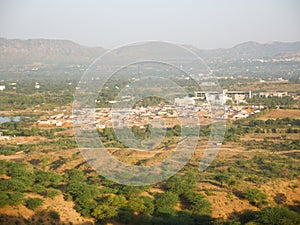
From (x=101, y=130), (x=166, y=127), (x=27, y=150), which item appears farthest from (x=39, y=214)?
(x=166, y=127)

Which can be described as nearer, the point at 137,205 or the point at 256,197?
the point at 137,205

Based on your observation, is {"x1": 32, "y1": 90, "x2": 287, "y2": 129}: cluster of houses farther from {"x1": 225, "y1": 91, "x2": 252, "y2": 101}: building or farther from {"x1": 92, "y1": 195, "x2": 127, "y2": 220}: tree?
{"x1": 92, "y1": 195, "x2": 127, "y2": 220}: tree

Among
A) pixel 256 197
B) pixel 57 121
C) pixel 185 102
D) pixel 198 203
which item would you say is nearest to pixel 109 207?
pixel 198 203

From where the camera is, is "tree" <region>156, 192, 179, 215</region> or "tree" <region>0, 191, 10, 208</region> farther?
"tree" <region>156, 192, 179, 215</region>

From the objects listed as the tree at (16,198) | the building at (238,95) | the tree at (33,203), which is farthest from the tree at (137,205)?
the building at (238,95)

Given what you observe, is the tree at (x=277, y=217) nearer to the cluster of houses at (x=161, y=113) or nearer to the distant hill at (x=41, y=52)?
the cluster of houses at (x=161, y=113)

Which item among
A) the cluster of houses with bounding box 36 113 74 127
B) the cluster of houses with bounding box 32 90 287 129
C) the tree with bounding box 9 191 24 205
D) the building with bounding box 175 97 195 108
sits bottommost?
the cluster of houses with bounding box 36 113 74 127

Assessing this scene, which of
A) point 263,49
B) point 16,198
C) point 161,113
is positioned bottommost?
point 161,113

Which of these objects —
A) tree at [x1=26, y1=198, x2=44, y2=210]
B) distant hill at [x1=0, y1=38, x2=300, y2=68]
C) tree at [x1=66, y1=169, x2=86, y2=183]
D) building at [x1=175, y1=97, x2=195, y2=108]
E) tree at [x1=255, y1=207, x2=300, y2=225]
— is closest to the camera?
tree at [x1=255, y1=207, x2=300, y2=225]

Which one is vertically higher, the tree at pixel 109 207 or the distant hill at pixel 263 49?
the distant hill at pixel 263 49

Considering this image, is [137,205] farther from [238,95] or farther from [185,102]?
[238,95]

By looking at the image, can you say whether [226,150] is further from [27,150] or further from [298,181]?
[27,150]

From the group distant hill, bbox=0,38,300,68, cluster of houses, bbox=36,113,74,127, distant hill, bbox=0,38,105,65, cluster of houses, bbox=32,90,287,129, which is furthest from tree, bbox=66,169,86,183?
distant hill, bbox=0,38,105,65
